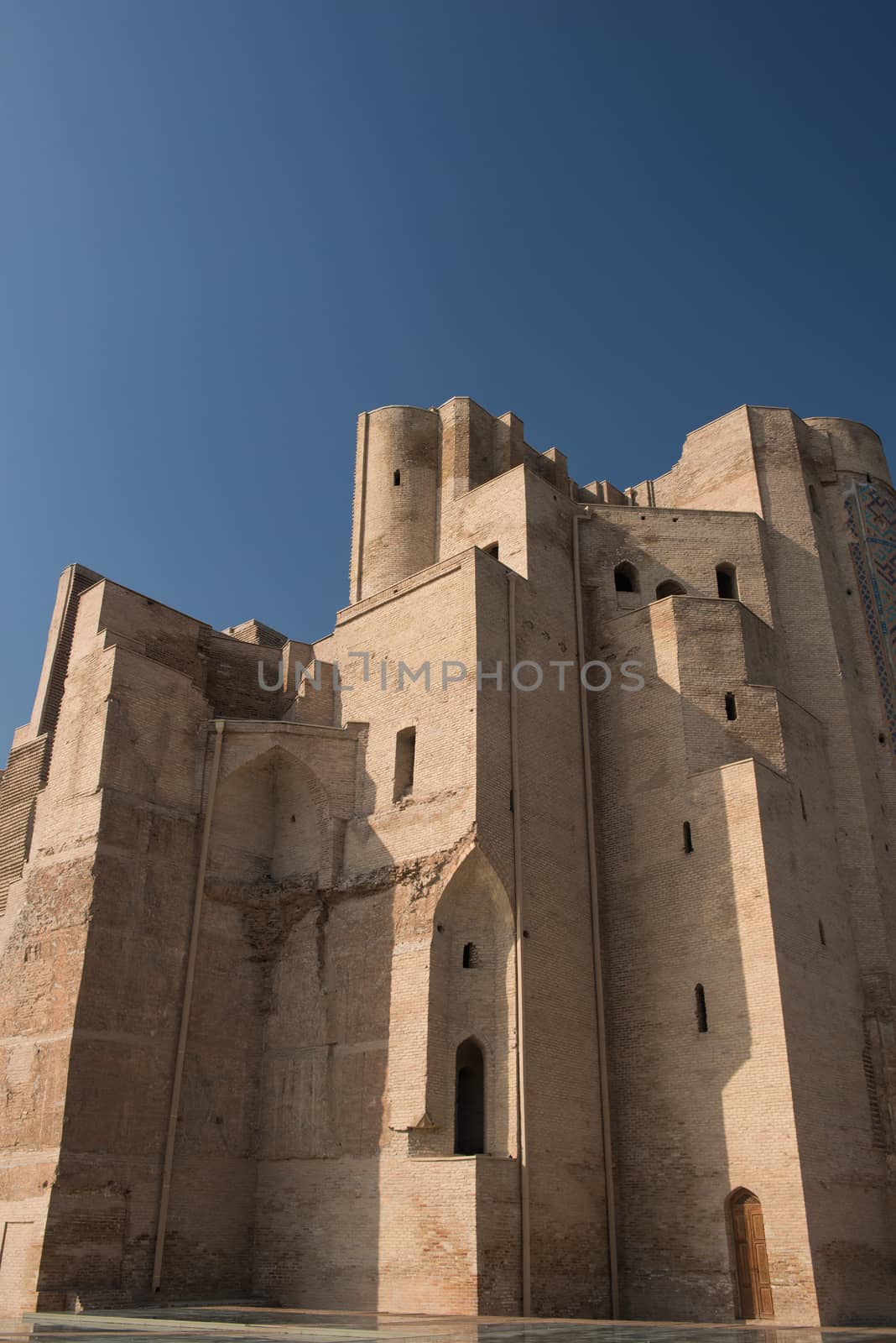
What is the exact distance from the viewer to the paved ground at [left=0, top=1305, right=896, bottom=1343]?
8.96 meters

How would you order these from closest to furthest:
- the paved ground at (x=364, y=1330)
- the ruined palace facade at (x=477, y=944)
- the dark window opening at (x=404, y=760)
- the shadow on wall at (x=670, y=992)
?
the paved ground at (x=364, y=1330) < the ruined palace facade at (x=477, y=944) < the shadow on wall at (x=670, y=992) < the dark window opening at (x=404, y=760)

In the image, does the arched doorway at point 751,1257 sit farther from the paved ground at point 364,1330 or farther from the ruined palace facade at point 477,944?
the paved ground at point 364,1330

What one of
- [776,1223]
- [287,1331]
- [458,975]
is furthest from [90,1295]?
[776,1223]

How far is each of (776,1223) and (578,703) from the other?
769 centimetres

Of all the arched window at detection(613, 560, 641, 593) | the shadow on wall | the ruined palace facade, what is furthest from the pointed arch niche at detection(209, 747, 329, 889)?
the arched window at detection(613, 560, 641, 593)

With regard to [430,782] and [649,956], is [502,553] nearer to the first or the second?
[430,782]

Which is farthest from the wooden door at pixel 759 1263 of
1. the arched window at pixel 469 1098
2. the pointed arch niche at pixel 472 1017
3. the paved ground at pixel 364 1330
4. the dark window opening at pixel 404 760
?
the dark window opening at pixel 404 760

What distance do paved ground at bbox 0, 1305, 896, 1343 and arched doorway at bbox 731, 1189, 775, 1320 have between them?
2.65 ft

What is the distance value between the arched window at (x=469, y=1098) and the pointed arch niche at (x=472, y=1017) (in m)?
0.01

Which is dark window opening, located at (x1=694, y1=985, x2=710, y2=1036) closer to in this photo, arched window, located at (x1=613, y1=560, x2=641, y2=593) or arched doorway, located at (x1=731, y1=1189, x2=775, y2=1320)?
arched doorway, located at (x1=731, y1=1189, x2=775, y2=1320)

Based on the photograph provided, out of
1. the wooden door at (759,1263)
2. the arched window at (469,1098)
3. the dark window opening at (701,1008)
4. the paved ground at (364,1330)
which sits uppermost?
the dark window opening at (701,1008)

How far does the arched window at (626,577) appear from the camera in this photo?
1944cm

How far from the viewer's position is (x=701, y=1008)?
1506cm

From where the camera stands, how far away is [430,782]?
52.4 ft
